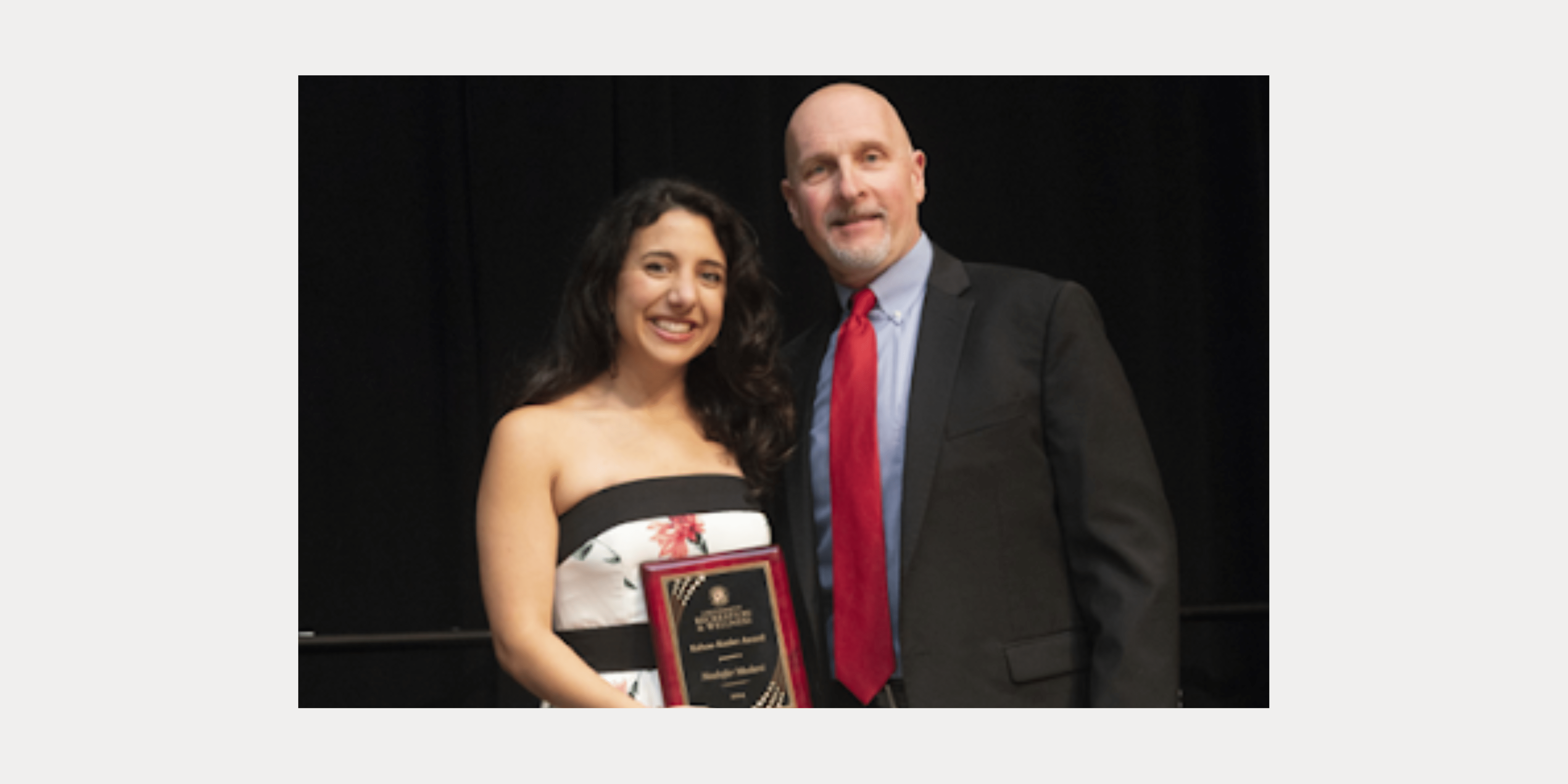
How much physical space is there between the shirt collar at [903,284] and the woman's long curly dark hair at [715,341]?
9.3 inches

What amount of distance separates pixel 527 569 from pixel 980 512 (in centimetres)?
74

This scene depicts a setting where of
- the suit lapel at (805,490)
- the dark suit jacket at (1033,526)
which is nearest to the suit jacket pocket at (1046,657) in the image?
the dark suit jacket at (1033,526)

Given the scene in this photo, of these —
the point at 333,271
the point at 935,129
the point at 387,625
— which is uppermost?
the point at 935,129

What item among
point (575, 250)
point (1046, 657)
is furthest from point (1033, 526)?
point (575, 250)

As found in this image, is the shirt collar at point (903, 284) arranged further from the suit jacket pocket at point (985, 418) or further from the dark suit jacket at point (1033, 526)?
the suit jacket pocket at point (985, 418)

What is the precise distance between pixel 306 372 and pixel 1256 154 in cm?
256

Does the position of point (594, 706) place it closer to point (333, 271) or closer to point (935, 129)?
point (333, 271)

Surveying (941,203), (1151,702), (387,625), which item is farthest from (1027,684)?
(387,625)

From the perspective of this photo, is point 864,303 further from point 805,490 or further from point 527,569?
point 527,569

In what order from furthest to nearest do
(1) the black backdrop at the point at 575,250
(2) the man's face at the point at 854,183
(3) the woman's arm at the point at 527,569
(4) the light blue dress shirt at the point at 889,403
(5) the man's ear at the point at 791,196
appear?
(1) the black backdrop at the point at 575,250 < (5) the man's ear at the point at 791,196 < (2) the man's face at the point at 854,183 < (4) the light blue dress shirt at the point at 889,403 < (3) the woman's arm at the point at 527,569

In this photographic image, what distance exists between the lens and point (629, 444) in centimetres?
190

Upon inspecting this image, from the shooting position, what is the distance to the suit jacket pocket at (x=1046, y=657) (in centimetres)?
175

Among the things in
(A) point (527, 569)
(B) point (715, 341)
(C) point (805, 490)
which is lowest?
(A) point (527, 569)

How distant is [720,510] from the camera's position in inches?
73.7
